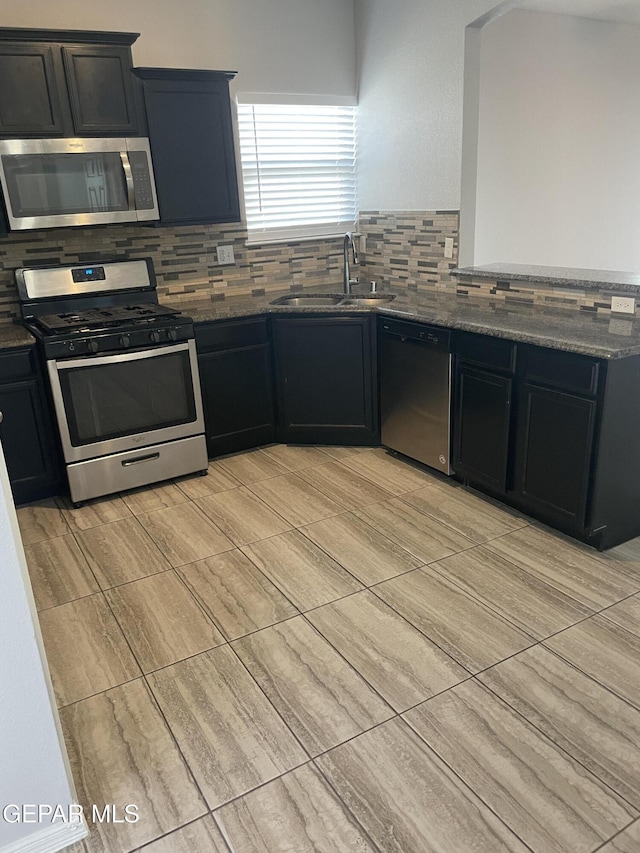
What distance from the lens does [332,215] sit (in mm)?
4562

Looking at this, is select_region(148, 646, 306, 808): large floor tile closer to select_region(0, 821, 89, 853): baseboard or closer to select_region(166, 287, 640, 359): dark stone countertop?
select_region(0, 821, 89, 853): baseboard

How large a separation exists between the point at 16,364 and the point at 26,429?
0.33 metres

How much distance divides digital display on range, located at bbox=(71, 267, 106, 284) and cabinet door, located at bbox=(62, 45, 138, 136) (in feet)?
2.26

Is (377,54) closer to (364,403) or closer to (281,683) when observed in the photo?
(364,403)

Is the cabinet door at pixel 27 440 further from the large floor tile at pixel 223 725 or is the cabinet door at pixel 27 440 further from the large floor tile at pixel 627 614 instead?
the large floor tile at pixel 627 614

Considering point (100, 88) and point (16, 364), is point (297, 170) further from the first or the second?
point (16, 364)

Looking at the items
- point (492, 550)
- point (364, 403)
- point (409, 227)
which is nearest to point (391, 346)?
point (364, 403)

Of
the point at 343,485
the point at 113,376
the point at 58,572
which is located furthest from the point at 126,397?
the point at 343,485

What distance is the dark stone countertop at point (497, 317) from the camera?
2.64m

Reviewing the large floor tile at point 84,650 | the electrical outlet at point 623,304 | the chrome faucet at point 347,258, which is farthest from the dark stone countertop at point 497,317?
the large floor tile at point 84,650

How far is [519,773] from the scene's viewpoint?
176 centimetres

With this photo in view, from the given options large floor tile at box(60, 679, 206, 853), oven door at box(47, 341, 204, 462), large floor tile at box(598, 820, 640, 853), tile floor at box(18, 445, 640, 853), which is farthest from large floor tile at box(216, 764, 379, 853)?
oven door at box(47, 341, 204, 462)

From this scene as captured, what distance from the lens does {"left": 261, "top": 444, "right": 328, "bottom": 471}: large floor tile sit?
3851 mm

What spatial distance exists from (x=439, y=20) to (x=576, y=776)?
144 inches
